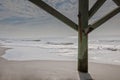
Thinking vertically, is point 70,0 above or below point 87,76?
above

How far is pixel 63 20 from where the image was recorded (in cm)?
342

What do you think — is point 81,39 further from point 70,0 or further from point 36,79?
point 70,0

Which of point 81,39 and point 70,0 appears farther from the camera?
point 70,0

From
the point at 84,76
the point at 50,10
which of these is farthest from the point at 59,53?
the point at 50,10

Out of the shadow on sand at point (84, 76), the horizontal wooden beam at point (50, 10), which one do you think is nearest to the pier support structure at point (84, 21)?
the horizontal wooden beam at point (50, 10)

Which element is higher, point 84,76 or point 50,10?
point 50,10

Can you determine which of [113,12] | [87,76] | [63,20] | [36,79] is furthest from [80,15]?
[36,79]

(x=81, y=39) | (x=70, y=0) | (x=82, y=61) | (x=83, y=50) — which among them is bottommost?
(x=82, y=61)

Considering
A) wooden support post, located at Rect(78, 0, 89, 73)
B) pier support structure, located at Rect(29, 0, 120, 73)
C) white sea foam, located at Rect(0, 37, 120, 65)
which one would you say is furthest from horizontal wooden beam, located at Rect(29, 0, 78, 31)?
white sea foam, located at Rect(0, 37, 120, 65)

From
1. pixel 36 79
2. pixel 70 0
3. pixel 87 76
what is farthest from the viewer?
pixel 70 0

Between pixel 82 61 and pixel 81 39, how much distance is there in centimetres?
48

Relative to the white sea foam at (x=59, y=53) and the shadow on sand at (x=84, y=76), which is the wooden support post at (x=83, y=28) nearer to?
the shadow on sand at (x=84, y=76)

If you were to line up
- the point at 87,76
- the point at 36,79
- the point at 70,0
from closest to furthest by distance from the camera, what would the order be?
the point at 36,79 < the point at 87,76 < the point at 70,0

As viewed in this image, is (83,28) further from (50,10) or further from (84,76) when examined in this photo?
(84,76)
